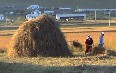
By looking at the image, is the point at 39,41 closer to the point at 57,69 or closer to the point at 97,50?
the point at 97,50

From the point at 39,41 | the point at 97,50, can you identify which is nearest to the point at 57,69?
the point at 39,41

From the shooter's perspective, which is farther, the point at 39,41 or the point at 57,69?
the point at 39,41

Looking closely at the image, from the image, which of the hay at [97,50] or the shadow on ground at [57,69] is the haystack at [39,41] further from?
the shadow on ground at [57,69]

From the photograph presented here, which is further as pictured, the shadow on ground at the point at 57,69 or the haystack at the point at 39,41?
the haystack at the point at 39,41

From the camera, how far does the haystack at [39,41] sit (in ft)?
65.0

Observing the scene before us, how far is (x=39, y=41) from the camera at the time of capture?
784 inches

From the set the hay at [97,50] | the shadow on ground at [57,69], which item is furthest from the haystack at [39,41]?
the shadow on ground at [57,69]

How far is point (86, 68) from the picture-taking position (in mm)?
13516

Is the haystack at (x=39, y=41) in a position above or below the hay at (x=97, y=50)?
above

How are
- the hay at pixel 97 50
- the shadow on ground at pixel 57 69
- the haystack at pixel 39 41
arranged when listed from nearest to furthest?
the shadow on ground at pixel 57 69 → the haystack at pixel 39 41 → the hay at pixel 97 50

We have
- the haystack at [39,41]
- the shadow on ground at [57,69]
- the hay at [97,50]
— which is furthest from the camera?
the hay at [97,50]

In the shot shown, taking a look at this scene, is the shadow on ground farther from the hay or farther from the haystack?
the hay

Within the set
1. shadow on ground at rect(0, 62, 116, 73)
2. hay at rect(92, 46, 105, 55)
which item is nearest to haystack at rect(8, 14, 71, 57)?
hay at rect(92, 46, 105, 55)

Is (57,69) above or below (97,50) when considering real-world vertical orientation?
above
